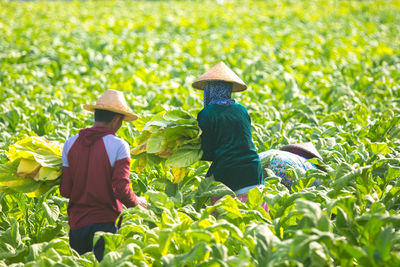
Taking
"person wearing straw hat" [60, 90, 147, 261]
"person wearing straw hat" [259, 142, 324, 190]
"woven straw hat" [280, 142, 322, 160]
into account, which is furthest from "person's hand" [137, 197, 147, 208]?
"woven straw hat" [280, 142, 322, 160]

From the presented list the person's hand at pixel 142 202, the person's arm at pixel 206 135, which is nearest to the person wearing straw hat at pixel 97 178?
the person's hand at pixel 142 202

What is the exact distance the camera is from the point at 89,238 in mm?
3557

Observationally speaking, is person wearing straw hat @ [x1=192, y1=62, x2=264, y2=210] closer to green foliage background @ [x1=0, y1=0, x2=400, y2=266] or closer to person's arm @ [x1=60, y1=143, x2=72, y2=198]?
green foliage background @ [x1=0, y1=0, x2=400, y2=266]

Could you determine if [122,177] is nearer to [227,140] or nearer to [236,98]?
[227,140]

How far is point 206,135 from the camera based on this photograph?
4102 mm

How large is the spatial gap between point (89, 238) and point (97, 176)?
17.2 inches

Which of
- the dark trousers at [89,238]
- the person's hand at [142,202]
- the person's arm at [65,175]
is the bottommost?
the dark trousers at [89,238]

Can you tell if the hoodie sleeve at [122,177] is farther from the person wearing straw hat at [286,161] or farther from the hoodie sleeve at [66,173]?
the person wearing straw hat at [286,161]

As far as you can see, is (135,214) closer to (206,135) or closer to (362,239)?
(206,135)

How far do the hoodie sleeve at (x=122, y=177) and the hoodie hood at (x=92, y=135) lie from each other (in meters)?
0.16

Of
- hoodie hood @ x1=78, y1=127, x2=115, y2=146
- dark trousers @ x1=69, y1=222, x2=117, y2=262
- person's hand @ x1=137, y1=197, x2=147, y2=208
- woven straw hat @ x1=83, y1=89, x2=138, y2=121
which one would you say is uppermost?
woven straw hat @ x1=83, y1=89, x2=138, y2=121

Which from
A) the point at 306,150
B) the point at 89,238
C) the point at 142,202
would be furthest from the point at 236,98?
the point at 89,238

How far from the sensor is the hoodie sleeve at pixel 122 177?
3445mm

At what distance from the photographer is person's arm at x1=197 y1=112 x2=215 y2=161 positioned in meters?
4.07
